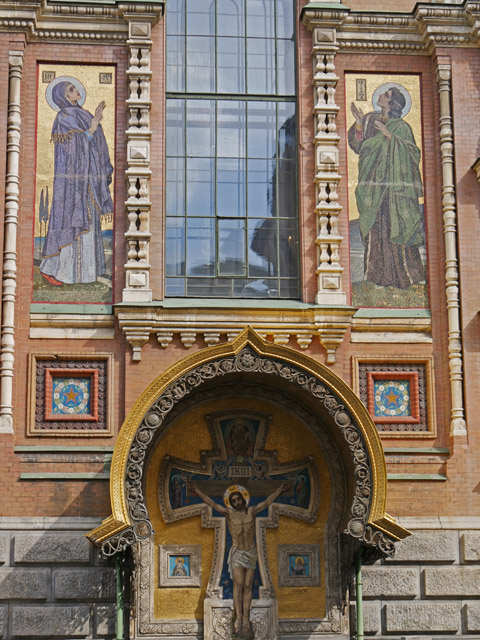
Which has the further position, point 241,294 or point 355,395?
point 241,294

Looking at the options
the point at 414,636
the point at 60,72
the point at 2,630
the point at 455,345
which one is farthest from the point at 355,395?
the point at 60,72

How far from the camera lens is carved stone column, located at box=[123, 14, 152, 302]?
16125mm

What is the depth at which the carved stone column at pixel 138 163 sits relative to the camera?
16.1m

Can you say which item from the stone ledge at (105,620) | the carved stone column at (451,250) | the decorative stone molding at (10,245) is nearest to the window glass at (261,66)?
the carved stone column at (451,250)

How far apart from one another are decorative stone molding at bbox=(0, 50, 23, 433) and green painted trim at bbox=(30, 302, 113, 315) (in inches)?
14.4

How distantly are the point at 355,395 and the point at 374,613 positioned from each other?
3140 mm

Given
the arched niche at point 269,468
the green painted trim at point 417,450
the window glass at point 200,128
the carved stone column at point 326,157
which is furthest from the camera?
the window glass at point 200,128

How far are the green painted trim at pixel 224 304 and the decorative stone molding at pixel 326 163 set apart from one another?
242 millimetres

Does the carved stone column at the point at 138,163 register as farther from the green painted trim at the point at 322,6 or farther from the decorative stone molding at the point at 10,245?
the green painted trim at the point at 322,6

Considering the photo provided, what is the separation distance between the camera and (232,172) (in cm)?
1703

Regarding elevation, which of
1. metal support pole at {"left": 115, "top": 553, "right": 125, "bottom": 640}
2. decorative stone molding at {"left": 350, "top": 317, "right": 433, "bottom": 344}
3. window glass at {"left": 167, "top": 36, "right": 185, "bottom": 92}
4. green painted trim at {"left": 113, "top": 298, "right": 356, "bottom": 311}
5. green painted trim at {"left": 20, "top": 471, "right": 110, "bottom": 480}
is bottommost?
metal support pole at {"left": 115, "top": 553, "right": 125, "bottom": 640}

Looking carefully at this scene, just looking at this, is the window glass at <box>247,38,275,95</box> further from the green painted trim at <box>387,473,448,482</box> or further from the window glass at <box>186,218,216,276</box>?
the green painted trim at <box>387,473,448,482</box>

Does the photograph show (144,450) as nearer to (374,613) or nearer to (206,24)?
(374,613)

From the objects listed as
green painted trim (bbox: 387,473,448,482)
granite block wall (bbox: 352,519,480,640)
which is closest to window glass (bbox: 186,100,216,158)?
green painted trim (bbox: 387,473,448,482)
